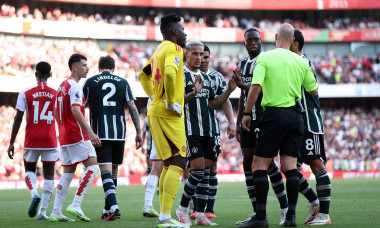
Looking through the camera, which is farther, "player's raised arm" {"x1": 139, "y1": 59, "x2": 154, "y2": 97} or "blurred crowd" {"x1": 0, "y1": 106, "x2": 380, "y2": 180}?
"blurred crowd" {"x1": 0, "y1": 106, "x2": 380, "y2": 180}

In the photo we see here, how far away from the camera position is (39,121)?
9.95 metres

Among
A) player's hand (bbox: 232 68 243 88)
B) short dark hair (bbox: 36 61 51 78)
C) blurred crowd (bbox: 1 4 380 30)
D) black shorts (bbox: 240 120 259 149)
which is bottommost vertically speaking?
black shorts (bbox: 240 120 259 149)

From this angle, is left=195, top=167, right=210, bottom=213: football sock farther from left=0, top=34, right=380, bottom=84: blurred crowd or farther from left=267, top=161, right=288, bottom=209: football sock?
left=0, top=34, right=380, bottom=84: blurred crowd

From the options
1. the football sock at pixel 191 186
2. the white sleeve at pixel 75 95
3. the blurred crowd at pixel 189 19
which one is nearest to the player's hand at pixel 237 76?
the football sock at pixel 191 186

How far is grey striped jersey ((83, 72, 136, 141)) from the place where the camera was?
943 cm

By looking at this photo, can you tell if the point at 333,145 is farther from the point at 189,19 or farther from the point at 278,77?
the point at 278,77

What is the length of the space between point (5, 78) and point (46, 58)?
2981 millimetres

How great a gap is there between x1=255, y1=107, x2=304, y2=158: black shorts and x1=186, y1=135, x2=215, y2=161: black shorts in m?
1.33

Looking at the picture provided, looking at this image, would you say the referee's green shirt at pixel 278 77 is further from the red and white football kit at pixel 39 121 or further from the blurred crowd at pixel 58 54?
the blurred crowd at pixel 58 54

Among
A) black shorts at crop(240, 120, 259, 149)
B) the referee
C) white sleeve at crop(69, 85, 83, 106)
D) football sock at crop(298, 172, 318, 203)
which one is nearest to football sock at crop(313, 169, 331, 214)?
football sock at crop(298, 172, 318, 203)

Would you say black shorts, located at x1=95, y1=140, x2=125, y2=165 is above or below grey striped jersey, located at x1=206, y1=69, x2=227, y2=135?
below

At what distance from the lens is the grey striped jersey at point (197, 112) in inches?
333

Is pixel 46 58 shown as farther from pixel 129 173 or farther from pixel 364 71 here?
pixel 364 71

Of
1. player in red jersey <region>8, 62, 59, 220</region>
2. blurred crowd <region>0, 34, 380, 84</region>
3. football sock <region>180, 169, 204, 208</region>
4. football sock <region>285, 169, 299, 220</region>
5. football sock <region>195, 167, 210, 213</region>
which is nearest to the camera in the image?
football sock <region>285, 169, 299, 220</region>
